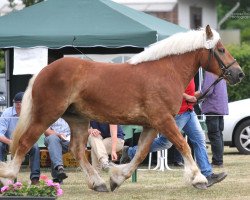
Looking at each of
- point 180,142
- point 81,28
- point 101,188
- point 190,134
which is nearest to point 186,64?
point 180,142

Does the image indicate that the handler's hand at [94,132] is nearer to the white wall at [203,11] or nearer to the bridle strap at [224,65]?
the bridle strap at [224,65]

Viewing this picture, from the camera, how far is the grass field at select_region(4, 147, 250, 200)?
35.3ft

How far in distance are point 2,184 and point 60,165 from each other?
6.85ft

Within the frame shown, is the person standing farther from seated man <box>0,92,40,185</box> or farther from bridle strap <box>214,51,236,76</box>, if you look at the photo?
bridle strap <box>214,51,236,76</box>

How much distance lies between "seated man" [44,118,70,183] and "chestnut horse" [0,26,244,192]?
1.24m

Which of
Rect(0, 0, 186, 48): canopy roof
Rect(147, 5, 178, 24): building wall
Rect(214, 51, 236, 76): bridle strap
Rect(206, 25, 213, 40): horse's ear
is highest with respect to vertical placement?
Rect(147, 5, 178, 24): building wall

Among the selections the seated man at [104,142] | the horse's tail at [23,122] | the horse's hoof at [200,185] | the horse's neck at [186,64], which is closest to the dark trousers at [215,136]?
the seated man at [104,142]

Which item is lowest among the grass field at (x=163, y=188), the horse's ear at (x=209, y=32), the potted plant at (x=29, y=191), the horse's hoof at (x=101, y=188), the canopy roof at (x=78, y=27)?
the grass field at (x=163, y=188)

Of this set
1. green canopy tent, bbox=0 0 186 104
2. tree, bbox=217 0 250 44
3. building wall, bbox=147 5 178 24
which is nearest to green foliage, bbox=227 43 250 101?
green canopy tent, bbox=0 0 186 104

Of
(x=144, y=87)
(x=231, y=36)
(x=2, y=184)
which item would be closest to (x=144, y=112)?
(x=144, y=87)

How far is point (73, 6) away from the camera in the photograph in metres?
16.8

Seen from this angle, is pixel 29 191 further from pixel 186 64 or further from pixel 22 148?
pixel 186 64

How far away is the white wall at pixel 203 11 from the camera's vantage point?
1337 inches

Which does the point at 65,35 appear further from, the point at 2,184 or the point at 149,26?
the point at 2,184
